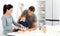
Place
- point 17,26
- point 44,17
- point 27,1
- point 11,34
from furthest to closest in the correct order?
point 44,17, point 27,1, point 17,26, point 11,34

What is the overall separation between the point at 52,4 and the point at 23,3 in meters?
1.28

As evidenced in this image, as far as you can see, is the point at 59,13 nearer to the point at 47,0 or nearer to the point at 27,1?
the point at 47,0

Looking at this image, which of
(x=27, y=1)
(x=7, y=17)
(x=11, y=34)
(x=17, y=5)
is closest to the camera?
(x=11, y=34)

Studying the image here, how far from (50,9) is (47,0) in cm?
40

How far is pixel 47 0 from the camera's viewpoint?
21.3 ft

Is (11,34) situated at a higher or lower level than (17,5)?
lower

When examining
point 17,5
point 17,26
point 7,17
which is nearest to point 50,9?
point 17,5

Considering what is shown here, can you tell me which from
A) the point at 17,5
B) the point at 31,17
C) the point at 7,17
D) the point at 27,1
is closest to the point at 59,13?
the point at 27,1

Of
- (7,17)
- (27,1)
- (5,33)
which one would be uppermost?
(27,1)

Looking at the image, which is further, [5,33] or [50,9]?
[50,9]

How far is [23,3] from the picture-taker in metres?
5.96

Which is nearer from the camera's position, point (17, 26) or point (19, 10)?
point (17, 26)

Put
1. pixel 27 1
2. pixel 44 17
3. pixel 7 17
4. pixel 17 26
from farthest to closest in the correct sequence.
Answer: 1. pixel 44 17
2. pixel 27 1
3. pixel 17 26
4. pixel 7 17

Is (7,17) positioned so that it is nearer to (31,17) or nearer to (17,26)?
(17,26)
